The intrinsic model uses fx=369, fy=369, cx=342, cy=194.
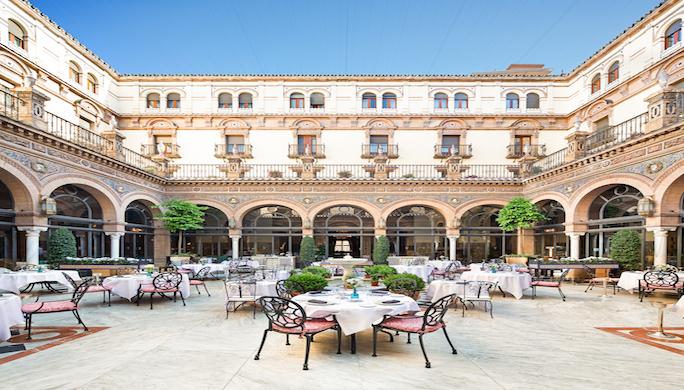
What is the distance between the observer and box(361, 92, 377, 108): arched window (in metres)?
22.1

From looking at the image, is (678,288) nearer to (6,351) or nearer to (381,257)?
(381,257)

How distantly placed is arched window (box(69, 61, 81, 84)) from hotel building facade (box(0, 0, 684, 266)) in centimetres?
5

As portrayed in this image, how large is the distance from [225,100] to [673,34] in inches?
859

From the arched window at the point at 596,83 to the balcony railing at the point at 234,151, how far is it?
19089mm

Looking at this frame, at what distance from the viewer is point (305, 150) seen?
21.4 m

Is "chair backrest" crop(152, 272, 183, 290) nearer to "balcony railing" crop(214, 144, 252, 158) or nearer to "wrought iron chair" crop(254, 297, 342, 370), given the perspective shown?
"wrought iron chair" crop(254, 297, 342, 370)

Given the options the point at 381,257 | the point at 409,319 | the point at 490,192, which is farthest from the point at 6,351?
the point at 490,192

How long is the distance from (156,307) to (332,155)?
14312mm

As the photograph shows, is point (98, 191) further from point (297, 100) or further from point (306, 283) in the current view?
point (297, 100)

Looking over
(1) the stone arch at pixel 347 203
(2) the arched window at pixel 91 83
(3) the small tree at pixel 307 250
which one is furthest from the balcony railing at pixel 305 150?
(2) the arched window at pixel 91 83

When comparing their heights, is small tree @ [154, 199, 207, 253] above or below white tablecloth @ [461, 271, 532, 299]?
above

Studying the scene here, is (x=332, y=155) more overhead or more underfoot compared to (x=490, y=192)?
more overhead

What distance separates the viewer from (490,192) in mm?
18828

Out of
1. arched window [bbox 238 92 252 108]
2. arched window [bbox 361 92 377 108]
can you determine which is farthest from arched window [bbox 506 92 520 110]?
arched window [bbox 238 92 252 108]
